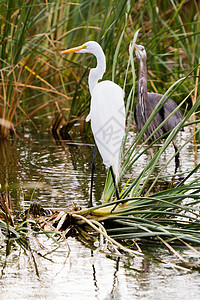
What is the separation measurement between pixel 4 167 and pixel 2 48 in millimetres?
1197

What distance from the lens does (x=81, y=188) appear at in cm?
443

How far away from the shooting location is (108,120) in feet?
11.4

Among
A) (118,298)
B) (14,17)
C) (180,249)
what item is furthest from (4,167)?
(118,298)

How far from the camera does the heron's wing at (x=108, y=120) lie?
343cm

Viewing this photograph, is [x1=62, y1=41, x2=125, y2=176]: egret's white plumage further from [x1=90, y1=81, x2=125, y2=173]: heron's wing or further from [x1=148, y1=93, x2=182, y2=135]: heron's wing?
[x1=148, y1=93, x2=182, y2=135]: heron's wing

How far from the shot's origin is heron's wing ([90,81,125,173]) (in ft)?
11.2

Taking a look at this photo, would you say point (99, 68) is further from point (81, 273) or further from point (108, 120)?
point (81, 273)

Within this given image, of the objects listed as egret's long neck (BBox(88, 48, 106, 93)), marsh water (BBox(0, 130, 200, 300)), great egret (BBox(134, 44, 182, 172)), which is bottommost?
marsh water (BBox(0, 130, 200, 300))

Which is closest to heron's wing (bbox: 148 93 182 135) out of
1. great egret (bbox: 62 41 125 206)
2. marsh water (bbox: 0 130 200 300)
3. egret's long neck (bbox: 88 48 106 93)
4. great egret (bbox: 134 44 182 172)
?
great egret (bbox: 134 44 182 172)

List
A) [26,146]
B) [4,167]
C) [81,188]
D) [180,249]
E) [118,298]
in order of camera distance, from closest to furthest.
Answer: [118,298] → [180,249] → [81,188] → [4,167] → [26,146]

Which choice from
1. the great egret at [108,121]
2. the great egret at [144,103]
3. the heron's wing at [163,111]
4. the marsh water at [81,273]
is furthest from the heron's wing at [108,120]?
the heron's wing at [163,111]

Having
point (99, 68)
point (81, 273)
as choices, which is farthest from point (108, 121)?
point (81, 273)

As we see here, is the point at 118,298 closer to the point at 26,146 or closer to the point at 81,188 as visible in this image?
the point at 81,188

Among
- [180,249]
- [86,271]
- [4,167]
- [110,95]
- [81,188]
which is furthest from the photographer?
[4,167]
